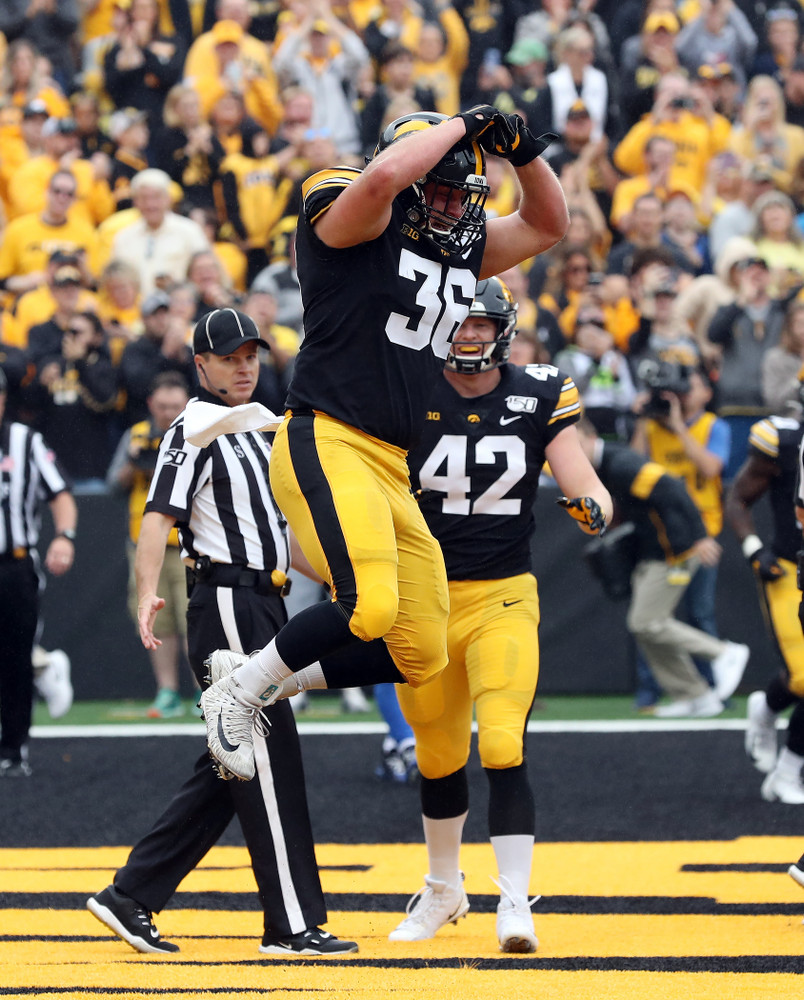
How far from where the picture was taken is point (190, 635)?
14.3 feet

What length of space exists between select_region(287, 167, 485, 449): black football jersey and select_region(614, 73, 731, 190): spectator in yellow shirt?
838cm

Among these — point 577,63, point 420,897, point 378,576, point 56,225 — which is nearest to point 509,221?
point 378,576

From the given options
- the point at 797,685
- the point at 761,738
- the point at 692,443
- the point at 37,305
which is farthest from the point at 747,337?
the point at 37,305

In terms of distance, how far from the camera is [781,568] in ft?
21.4

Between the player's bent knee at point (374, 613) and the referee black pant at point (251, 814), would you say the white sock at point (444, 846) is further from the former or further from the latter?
the player's bent knee at point (374, 613)

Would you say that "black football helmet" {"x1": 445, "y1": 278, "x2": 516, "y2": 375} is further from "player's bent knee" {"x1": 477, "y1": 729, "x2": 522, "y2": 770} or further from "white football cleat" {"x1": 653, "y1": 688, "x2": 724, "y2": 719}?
"white football cleat" {"x1": 653, "y1": 688, "x2": 724, "y2": 719}

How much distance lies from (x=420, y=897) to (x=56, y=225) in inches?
296

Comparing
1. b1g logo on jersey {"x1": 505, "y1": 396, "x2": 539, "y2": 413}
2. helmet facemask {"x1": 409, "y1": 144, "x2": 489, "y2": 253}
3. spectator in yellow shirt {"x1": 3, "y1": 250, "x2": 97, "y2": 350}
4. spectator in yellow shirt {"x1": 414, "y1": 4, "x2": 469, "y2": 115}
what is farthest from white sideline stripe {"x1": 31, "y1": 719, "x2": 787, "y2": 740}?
spectator in yellow shirt {"x1": 414, "y1": 4, "x2": 469, "y2": 115}

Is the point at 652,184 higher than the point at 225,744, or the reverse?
the point at 652,184

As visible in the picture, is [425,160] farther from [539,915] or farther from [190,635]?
[539,915]

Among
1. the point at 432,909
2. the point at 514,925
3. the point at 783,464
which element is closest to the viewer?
the point at 514,925

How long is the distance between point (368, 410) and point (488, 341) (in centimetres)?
85

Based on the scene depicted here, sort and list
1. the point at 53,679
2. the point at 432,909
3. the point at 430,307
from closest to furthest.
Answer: the point at 430,307
the point at 432,909
the point at 53,679

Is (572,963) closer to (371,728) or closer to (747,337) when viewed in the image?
(371,728)
